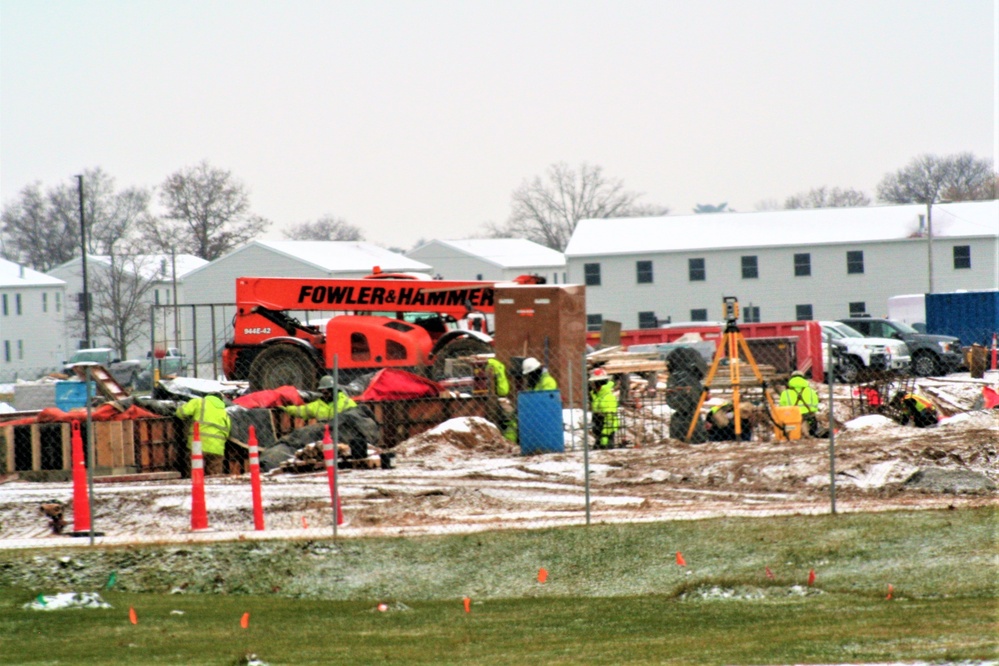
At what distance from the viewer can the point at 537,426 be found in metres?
21.2

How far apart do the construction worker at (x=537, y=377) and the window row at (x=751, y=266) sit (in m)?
42.3

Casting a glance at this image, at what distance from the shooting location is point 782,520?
13.3 m

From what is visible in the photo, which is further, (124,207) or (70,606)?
(124,207)

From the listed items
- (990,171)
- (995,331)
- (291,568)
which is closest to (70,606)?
(291,568)

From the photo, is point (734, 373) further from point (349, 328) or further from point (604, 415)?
point (349, 328)

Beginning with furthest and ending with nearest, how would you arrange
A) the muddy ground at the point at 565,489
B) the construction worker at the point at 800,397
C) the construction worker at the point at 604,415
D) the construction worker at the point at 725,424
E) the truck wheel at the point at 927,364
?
the truck wheel at the point at 927,364 < the construction worker at the point at 725,424 < the construction worker at the point at 604,415 < the construction worker at the point at 800,397 < the muddy ground at the point at 565,489

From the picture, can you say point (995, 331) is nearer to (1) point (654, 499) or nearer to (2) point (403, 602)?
(1) point (654, 499)

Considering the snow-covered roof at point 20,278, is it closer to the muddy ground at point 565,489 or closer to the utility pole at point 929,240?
the utility pole at point 929,240

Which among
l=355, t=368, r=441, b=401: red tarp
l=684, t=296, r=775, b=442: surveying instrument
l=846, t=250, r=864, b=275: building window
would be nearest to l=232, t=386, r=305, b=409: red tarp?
l=355, t=368, r=441, b=401: red tarp

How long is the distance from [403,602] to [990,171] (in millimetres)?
103278

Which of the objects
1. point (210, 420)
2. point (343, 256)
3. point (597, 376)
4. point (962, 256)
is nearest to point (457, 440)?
point (597, 376)

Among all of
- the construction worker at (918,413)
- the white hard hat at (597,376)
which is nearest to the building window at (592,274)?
the white hard hat at (597,376)

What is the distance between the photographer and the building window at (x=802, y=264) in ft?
207

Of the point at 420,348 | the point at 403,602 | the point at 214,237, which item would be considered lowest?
the point at 403,602
